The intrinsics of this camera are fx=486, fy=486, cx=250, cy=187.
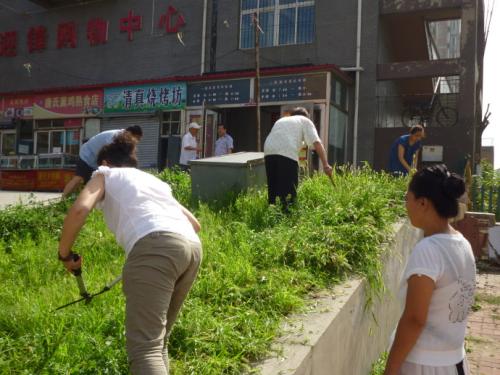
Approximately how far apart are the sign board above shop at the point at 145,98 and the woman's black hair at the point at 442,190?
563 inches

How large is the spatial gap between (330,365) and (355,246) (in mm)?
1307

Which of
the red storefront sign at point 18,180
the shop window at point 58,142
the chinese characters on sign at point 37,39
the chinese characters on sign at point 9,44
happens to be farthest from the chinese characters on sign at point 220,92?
the chinese characters on sign at point 9,44

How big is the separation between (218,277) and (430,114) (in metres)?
14.8

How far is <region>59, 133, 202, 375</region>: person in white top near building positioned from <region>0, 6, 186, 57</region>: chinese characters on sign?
16.5 meters

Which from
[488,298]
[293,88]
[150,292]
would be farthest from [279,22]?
[150,292]

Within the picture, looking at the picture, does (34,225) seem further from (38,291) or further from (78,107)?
(78,107)

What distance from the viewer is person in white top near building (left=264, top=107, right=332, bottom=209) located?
5484 mm

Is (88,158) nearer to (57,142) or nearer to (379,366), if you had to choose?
(379,366)

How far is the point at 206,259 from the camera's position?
12.8 ft

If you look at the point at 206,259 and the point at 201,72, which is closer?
the point at 206,259

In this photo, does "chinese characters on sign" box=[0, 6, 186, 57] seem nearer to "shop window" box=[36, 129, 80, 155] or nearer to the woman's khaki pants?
"shop window" box=[36, 129, 80, 155]

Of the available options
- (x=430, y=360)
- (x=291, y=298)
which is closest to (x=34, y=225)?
(x=291, y=298)

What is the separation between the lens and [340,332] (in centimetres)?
323

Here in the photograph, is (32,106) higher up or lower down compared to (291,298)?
higher up
